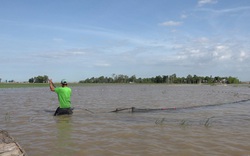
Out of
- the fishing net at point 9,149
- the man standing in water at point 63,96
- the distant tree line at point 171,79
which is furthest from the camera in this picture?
the distant tree line at point 171,79

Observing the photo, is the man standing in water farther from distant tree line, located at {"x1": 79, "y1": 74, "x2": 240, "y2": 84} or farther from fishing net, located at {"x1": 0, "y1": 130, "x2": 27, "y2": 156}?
distant tree line, located at {"x1": 79, "y1": 74, "x2": 240, "y2": 84}

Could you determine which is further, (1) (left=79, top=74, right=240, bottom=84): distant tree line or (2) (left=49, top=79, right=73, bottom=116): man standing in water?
(1) (left=79, top=74, right=240, bottom=84): distant tree line

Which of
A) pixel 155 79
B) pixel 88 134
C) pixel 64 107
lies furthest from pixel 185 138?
pixel 155 79

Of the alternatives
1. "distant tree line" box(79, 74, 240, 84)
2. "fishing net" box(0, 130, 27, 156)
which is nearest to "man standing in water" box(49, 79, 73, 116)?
"fishing net" box(0, 130, 27, 156)

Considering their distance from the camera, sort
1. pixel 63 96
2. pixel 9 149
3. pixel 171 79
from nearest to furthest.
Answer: pixel 9 149, pixel 63 96, pixel 171 79

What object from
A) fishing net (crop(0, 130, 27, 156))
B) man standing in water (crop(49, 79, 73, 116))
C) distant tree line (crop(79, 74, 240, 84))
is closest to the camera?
fishing net (crop(0, 130, 27, 156))

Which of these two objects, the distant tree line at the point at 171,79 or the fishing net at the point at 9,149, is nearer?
the fishing net at the point at 9,149

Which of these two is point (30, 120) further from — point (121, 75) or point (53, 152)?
point (121, 75)

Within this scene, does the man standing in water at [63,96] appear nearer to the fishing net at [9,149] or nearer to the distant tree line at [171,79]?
the fishing net at [9,149]

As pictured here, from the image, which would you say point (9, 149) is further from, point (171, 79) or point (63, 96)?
point (171, 79)

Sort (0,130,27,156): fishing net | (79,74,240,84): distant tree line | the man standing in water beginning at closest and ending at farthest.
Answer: (0,130,27,156): fishing net, the man standing in water, (79,74,240,84): distant tree line

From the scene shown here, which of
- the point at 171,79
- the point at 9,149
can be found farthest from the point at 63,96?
the point at 171,79

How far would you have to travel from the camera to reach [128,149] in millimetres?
7586

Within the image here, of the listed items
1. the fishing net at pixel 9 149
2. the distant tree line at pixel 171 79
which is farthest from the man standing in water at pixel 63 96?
the distant tree line at pixel 171 79
